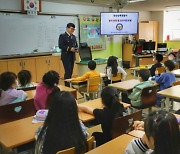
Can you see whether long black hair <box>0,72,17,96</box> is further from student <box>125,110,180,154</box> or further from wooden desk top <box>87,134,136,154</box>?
student <box>125,110,180,154</box>

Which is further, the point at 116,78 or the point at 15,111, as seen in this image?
the point at 116,78

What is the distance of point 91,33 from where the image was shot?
27.3 feet

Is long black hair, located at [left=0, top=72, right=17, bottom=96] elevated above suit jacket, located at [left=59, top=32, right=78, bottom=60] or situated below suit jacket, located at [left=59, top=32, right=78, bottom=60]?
below

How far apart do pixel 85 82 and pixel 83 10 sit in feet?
14.2

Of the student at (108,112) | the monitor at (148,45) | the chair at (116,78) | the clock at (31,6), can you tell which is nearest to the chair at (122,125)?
the student at (108,112)

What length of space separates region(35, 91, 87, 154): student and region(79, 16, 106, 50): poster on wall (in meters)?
6.59

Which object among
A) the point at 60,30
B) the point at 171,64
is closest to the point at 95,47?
the point at 60,30

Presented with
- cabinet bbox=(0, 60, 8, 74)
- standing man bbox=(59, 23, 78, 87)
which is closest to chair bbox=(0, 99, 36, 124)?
standing man bbox=(59, 23, 78, 87)

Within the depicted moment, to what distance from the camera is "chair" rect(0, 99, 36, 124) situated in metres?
2.40

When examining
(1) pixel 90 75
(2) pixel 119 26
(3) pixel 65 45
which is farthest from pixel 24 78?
(2) pixel 119 26

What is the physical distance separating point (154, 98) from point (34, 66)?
4.20m

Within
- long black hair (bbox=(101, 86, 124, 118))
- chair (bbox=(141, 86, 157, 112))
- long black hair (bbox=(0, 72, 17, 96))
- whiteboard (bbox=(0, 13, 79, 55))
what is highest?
whiteboard (bbox=(0, 13, 79, 55))

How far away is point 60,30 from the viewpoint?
24.2 ft

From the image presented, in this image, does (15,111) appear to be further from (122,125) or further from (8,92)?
(122,125)
